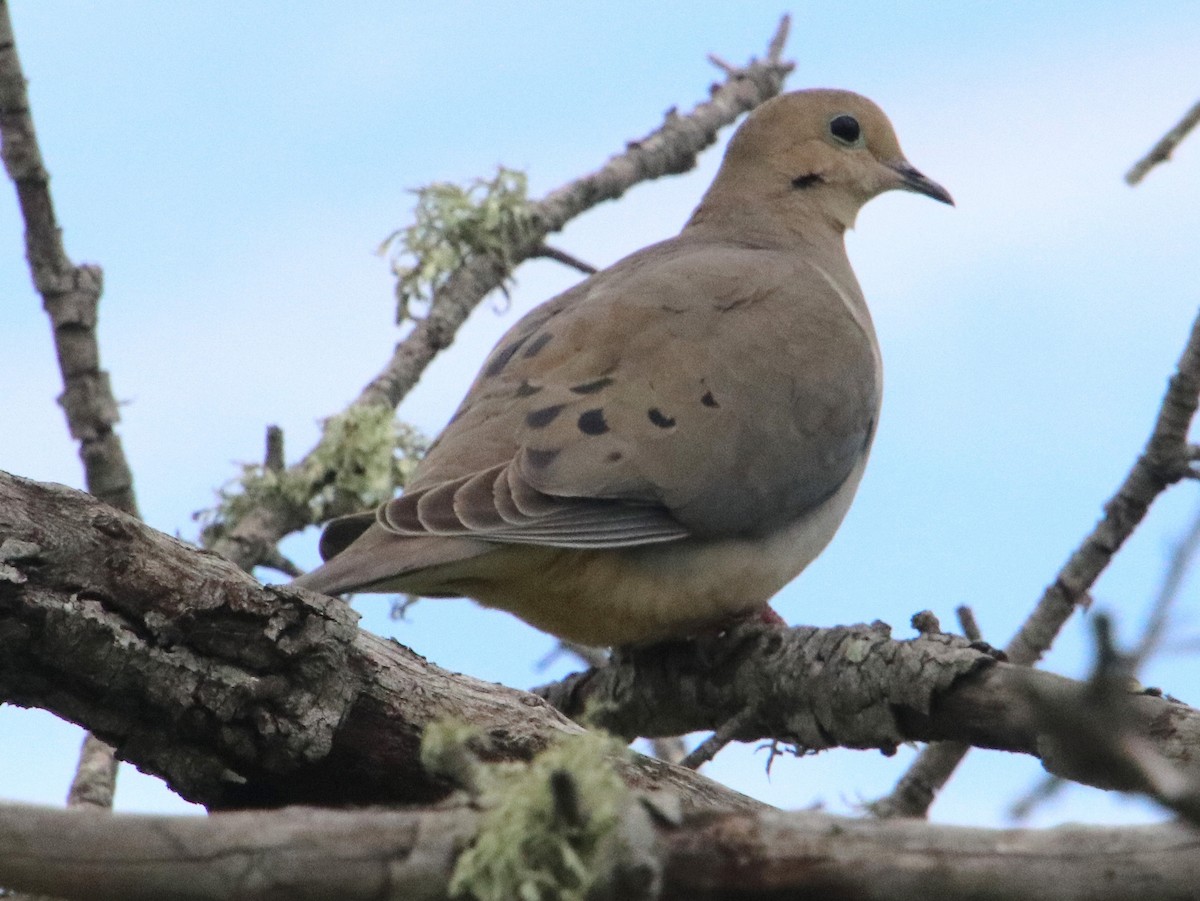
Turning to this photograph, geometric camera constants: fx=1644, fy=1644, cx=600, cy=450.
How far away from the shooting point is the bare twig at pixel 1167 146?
10.9 ft

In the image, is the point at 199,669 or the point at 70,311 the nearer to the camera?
the point at 199,669

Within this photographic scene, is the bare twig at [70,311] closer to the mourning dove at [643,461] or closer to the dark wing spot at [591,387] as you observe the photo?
the mourning dove at [643,461]

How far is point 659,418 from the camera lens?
3799 millimetres

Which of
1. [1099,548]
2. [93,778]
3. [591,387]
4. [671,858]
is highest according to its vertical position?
[591,387]

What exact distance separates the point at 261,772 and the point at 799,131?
11.2 ft

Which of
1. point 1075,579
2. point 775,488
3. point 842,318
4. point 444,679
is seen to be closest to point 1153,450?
point 1075,579

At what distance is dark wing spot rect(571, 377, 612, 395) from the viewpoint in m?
3.84

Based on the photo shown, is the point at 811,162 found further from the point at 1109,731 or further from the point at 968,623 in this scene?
the point at 1109,731

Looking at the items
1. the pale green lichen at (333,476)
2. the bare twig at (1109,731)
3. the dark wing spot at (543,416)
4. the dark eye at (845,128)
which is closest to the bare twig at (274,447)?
the pale green lichen at (333,476)

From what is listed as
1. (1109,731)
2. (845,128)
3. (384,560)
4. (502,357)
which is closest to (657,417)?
(502,357)

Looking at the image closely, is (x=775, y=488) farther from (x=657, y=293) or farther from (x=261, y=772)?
(x=261, y=772)

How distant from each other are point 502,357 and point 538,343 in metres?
0.18

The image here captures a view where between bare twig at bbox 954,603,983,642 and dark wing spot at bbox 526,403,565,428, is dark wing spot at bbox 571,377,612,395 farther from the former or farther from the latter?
bare twig at bbox 954,603,983,642

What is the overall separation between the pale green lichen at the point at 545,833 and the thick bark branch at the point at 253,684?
847mm
